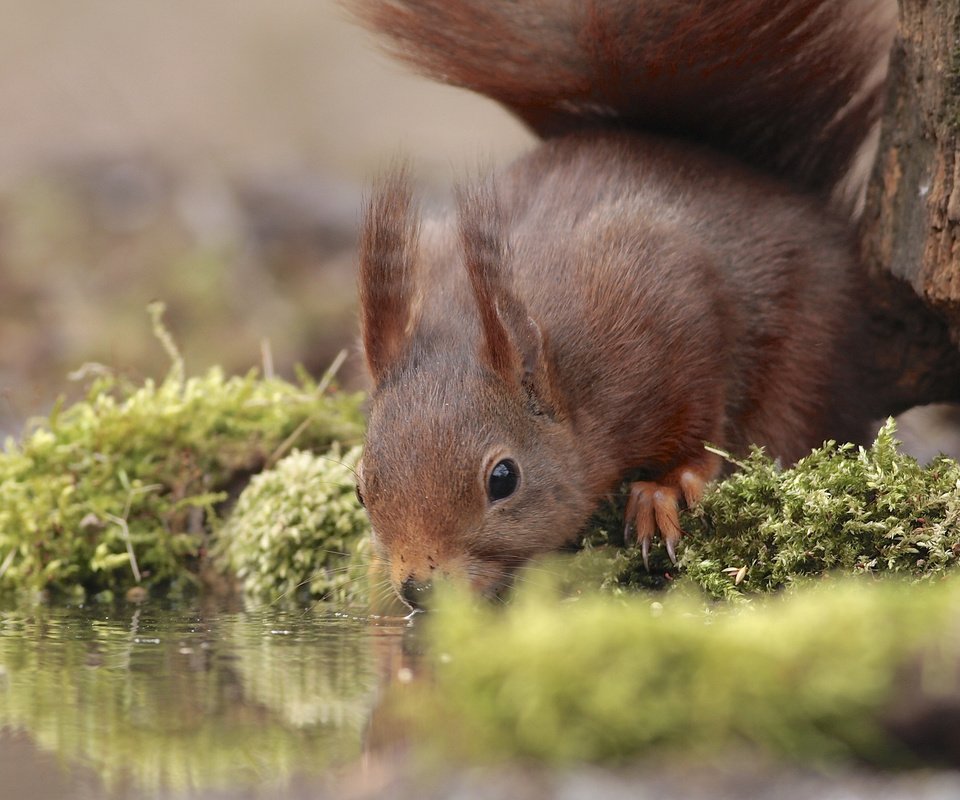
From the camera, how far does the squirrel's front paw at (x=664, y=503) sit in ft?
8.67

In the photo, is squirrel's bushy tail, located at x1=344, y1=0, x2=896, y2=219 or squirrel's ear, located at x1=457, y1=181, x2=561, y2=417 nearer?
squirrel's ear, located at x1=457, y1=181, x2=561, y2=417

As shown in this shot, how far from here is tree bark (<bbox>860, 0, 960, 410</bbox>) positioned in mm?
2805

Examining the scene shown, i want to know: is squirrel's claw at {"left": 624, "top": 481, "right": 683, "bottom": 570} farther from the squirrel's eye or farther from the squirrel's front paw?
the squirrel's eye

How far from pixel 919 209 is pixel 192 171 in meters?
6.38

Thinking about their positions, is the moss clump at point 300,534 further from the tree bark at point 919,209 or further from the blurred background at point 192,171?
the tree bark at point 919,209

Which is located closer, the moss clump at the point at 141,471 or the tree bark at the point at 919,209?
the tree bark at the point at 919,209

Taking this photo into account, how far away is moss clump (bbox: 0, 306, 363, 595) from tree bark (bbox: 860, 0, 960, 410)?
1.48 metres

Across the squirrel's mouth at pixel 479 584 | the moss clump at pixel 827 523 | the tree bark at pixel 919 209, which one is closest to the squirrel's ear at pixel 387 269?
the squirrel's mouth at pixel 479 584

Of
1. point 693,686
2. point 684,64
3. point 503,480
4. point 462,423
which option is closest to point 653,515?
point 503,480

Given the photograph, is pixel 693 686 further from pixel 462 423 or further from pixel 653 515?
pixel 653 515

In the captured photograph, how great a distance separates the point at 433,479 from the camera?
247 centimetres

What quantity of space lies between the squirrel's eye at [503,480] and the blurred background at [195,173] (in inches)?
29.2

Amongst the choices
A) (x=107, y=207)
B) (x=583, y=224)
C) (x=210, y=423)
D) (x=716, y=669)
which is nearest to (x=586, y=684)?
(x=716, y=669)

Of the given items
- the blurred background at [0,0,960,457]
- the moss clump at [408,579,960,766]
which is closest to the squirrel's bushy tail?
the blurred background at [0,0,960,457]
